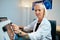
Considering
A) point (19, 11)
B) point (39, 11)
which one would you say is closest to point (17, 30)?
point (19, 11)

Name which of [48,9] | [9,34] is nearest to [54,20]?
[48,9]

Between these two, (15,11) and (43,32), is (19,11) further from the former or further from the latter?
(43,32)

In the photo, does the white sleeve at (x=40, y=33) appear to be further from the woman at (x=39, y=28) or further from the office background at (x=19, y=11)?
the office background at (x=19, y=11)

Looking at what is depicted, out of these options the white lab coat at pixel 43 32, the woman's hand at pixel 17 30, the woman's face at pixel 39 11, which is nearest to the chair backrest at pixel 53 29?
the white lab coat at pixel 43 32

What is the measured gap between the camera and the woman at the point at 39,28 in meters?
1.47

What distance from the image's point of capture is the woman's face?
1527 mm

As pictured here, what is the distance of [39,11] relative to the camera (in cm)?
153

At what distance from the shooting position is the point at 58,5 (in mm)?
1774

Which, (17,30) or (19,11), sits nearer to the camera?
(17,30)

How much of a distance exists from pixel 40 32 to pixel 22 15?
0.36m

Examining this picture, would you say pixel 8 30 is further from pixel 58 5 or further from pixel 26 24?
pixel 58 5

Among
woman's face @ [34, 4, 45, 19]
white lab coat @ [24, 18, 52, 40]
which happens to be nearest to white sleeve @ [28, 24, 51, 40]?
white lab coat @ [24, 18, 52, 40]

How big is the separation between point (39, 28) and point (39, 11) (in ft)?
0.77

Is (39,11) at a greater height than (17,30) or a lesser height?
greater
